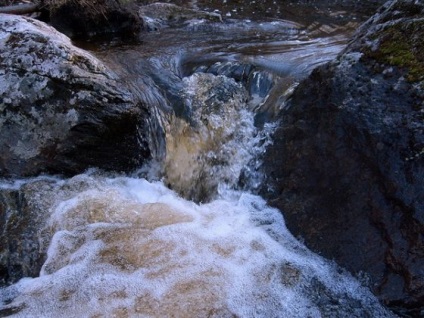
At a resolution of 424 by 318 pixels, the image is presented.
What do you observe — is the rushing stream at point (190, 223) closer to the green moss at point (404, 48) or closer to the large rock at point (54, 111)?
the large rock at point (54, 111)

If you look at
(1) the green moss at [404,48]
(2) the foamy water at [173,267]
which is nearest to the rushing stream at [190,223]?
(2) the foamy water at [173,267]

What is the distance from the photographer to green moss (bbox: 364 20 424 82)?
10.9ft

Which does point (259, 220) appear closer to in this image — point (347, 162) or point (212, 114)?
point (347, 162)

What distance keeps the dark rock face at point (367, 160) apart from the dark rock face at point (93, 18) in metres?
4.86

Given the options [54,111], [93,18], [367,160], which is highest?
[93,18]

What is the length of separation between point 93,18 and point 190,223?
17.6ft

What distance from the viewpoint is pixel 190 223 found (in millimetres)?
3803

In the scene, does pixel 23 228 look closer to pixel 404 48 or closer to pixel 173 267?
pixel 173 267

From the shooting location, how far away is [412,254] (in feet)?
9.55

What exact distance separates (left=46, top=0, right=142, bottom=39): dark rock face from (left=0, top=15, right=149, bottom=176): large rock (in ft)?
11.1

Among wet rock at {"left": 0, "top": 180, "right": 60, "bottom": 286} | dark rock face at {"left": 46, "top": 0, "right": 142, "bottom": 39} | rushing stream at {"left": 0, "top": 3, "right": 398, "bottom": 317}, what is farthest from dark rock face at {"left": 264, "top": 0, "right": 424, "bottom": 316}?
dark rock face at {"left": 46, "top": 0, "right": 142, "bottom": 39}

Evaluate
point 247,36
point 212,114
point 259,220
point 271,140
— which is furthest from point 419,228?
point 247,36

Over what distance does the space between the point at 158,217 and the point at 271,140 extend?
138 cm

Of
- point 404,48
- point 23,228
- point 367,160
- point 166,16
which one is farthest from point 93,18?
point 367,160
